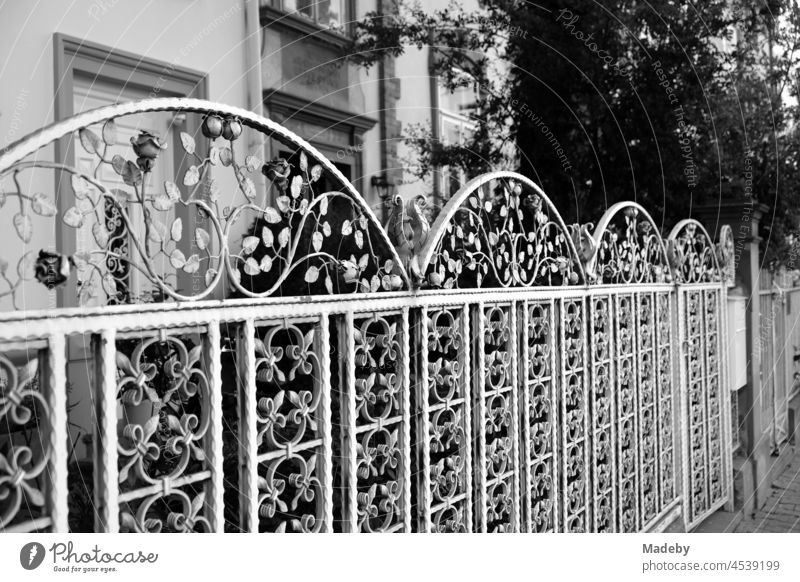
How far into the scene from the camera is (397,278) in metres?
2.43

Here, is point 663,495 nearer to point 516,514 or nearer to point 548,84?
point 516,514

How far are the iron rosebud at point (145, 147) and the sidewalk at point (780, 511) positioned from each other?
5.01 m

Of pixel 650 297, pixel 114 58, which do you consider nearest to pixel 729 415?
pixel 650 297

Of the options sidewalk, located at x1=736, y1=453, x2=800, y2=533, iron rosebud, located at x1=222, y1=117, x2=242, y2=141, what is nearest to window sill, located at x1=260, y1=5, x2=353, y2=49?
sidewalk, located at x1=736, y1=453, x2=800, y2=533

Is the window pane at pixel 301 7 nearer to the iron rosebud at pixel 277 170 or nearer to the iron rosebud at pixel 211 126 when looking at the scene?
the iron rosebud at pixel 277 170

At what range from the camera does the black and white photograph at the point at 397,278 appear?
5.44ft

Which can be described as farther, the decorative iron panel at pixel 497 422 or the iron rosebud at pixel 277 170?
the decorative iron panel at pixel 497 422

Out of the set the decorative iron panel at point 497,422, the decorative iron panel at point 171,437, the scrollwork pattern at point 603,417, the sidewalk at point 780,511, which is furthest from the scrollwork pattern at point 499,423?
the sidewalk at point 780,511

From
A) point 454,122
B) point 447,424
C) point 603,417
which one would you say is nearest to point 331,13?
point 454,122

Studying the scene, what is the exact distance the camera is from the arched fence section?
156 centimetres

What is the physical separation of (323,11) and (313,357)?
19.7 ft

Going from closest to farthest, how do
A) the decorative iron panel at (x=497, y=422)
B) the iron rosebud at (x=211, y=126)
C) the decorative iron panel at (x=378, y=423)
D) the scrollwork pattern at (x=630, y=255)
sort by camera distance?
the iron rosebud at (x=211, y=126) → the decorative iron panel at (x=378, y=423) → the decorative iron panel at (x=497, y=422) → the scrollwork pattern at (x=630, y=255)

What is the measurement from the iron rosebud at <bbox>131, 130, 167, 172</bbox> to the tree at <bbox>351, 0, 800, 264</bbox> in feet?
18.5

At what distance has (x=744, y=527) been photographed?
5.53m
